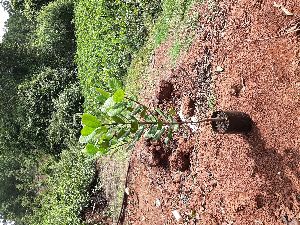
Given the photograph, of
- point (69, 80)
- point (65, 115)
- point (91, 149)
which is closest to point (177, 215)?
point (91, 149)

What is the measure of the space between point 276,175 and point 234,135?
0.77 meters

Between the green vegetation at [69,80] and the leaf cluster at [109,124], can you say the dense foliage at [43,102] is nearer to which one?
the green vegetation at [69,80]

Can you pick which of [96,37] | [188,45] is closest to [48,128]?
[96,37]

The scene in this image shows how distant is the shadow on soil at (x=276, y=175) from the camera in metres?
3.81

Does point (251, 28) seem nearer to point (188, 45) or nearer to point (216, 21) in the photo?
point (216, 21)

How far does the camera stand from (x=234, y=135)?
4664mm

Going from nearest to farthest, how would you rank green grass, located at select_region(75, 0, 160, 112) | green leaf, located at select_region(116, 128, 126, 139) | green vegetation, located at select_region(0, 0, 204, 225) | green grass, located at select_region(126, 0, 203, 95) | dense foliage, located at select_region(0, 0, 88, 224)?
green leaf, located at select_region(116, 128, 126, 139), green grass, located at select_region(126, 0, 203, 95), green vegetation, located at select_region(0, 0, 204, 225), green grass, located at select_region(75, 0, 160, 112), dense foliage, located at select_region(0, 0, 88, 224)

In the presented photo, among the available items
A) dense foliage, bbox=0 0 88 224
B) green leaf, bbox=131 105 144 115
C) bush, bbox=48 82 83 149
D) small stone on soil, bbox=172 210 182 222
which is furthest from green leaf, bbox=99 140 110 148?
bush, bbox=48 82 83 149

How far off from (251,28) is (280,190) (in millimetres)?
1770

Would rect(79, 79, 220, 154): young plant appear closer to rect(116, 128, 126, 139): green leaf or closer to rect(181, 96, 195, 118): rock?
rect(116, 128, 126, 139): green leaf

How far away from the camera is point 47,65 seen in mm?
12680

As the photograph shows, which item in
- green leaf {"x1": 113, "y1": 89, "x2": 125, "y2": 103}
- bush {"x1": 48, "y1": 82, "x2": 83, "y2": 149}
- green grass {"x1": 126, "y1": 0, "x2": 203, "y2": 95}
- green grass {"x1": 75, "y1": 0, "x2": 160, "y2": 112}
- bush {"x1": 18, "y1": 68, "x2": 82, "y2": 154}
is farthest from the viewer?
bush {"x1": 18, "y1": 68, "x2": 82, "y2": 154}

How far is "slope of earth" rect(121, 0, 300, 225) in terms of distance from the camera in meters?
3.96

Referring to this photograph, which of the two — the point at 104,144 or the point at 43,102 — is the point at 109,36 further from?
the point at 104,144
